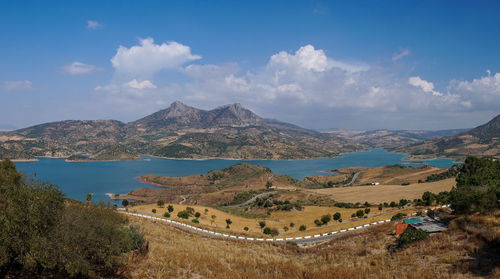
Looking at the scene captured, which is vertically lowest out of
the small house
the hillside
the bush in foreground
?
the hillside

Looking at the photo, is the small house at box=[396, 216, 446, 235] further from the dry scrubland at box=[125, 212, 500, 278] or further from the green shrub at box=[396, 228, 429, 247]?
the dry scrubland at box=[125, 212, 500, 278]

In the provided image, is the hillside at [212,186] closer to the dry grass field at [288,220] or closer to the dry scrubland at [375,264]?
the dry grass field at [288,220]

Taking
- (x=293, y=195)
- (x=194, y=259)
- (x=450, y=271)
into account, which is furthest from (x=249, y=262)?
(x=293, y=195)

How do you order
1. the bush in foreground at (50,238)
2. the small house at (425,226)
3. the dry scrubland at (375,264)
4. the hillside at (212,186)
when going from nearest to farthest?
the bush in foreground at (50,238), the dry scrubland at (375,264), the small house at (425,226), the hillside at (212,186)

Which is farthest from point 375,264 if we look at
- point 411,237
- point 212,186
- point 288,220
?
point 212,186

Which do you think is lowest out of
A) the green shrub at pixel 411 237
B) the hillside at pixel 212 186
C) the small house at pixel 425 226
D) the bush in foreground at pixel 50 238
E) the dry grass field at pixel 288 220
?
the hillside at pixel 212 186

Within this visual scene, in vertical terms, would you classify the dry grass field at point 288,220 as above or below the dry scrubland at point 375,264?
below

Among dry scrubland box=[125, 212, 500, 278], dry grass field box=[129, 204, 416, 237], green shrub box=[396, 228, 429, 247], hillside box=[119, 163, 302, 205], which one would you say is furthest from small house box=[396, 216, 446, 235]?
hillside box=[119, 163, 302, 205]

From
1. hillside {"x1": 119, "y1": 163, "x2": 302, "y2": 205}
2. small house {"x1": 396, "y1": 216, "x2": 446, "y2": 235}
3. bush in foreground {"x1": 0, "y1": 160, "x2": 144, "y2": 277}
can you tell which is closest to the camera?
bush in foreground {"x1": 0, "y1": 160, "x2": 144, "y2": 277}

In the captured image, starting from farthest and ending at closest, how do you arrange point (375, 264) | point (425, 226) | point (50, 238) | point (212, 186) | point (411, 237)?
point (212, 186)
point (425, 226)
point (411, 237)
point (375, 264)
point (50, 238)

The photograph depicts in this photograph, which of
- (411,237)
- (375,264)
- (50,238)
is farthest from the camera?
(411,237)

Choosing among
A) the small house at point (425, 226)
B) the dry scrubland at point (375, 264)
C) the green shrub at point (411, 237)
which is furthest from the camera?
the small house at point (425, 226)

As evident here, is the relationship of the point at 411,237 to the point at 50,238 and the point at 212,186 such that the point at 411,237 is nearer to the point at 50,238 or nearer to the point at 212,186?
the point at 50,238

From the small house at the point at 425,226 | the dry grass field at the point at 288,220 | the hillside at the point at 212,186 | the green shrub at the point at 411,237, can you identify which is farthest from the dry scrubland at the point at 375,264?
the hillside at the point at 212,186
